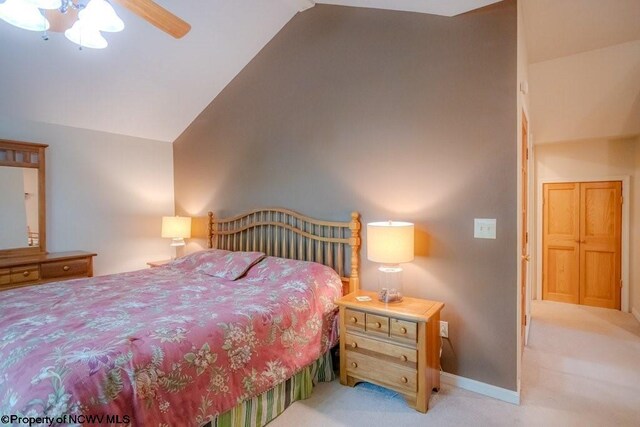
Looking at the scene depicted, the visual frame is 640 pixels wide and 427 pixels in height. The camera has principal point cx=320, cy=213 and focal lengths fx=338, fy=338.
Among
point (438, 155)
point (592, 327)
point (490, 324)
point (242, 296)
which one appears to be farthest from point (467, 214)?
point (592, 327)

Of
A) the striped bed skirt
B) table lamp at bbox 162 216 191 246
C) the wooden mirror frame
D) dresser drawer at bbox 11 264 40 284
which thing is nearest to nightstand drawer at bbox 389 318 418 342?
the striped bed skirt

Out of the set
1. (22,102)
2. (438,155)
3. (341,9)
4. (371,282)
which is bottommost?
(371,282)

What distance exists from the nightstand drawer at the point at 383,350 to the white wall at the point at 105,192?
3073mm

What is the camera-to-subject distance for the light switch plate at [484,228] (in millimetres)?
2287

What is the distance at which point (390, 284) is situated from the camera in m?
2.56

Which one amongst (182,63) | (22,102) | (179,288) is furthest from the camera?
(182,63)

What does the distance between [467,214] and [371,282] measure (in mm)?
926

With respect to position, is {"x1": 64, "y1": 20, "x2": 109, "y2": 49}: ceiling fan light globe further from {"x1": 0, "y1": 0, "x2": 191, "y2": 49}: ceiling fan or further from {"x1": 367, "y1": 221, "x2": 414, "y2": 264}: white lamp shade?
{"x1": 367, "y1": 221, "x2": 414, "y2": 264}: white lamp shade

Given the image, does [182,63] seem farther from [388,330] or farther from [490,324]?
[490,324]

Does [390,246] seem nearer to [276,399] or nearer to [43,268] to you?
[276,399]

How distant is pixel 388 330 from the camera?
2215mm

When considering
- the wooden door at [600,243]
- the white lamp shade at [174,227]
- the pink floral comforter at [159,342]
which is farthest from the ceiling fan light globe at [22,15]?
the wooden door at [600,243]

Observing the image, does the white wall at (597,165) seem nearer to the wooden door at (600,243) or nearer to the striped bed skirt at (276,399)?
the wooden door at (600,243)

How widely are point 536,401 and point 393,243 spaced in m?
1.39
